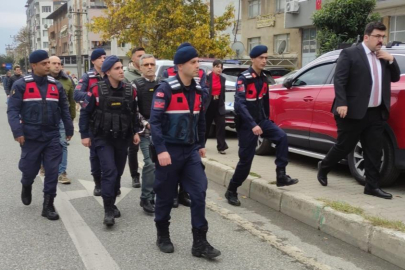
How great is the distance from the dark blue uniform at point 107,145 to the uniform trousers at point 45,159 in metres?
0.50

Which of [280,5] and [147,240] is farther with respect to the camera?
[280,5]

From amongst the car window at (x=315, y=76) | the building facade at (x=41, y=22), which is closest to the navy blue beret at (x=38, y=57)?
the car window at (x=315, y=76)

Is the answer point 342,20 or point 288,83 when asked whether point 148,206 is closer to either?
point 288,83

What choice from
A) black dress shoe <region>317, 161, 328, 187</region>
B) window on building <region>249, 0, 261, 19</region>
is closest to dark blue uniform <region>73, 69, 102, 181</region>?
black dress shoe <region>317, 161, 328, 187</region>

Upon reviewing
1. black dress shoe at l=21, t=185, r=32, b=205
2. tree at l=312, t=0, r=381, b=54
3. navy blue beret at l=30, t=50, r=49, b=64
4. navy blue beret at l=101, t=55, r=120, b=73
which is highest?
tree at l=312, t=0, r=381, b=54

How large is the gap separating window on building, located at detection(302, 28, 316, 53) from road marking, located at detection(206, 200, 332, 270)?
19.9 meters

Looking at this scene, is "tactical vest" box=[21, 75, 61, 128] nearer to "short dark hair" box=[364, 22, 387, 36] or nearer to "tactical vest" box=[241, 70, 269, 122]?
"tactical vest" box=[241, 70, 269, 122]

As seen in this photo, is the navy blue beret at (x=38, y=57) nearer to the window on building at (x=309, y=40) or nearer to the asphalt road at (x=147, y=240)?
the asphalt road at (x=147, y=240)

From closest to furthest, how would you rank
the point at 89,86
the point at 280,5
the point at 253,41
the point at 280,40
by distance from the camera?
the point at 89,86, the point at 280,5, the point at 280,40, the point at 253,41

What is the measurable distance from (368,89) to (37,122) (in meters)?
3.68

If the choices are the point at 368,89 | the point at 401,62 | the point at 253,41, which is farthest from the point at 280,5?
the point at 368,89

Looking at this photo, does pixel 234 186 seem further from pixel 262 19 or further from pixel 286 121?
pixel 262 19

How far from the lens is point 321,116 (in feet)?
21.0

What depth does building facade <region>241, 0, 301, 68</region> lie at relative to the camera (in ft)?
83.4
